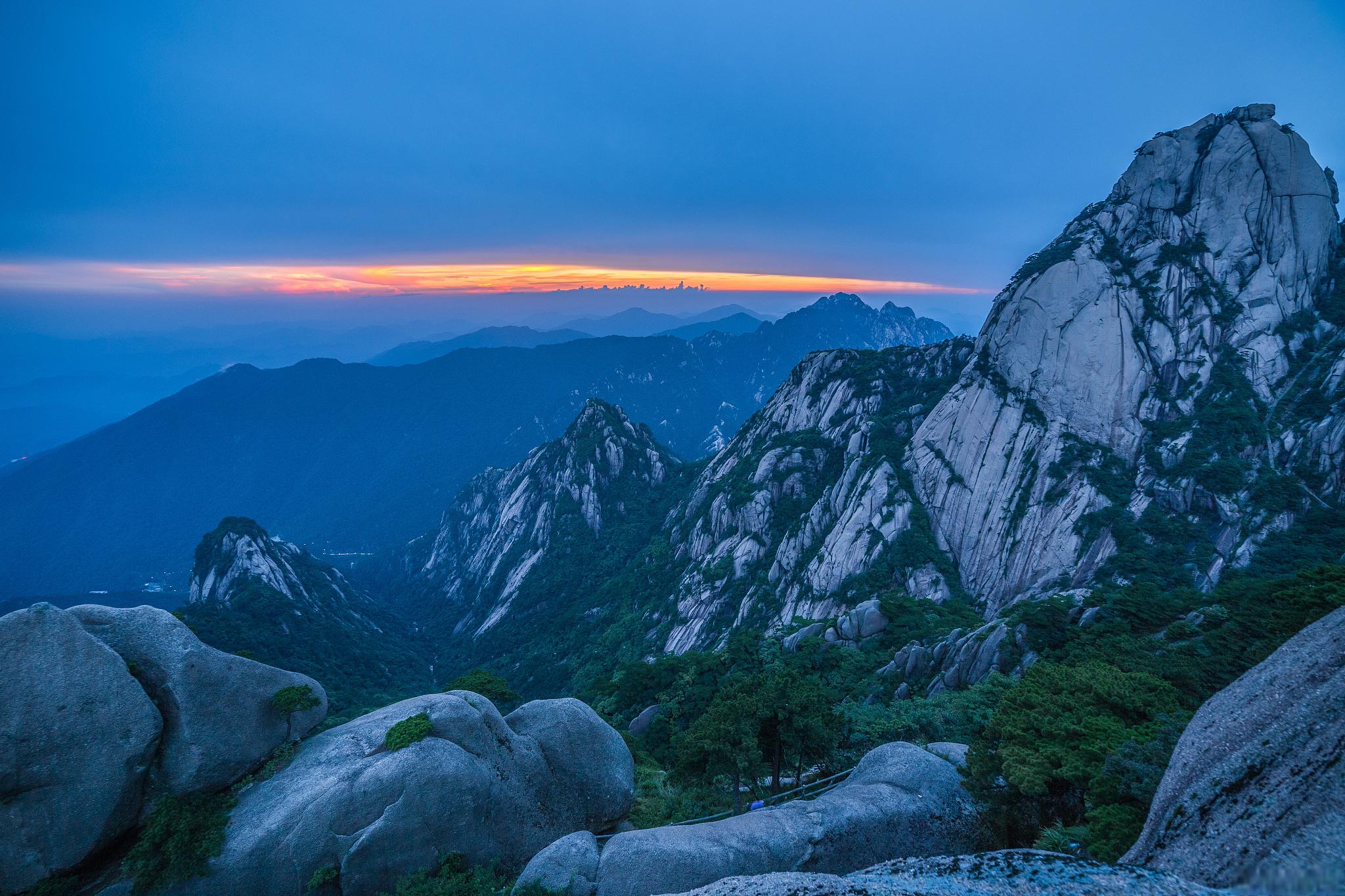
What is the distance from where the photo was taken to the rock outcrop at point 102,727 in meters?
17.0

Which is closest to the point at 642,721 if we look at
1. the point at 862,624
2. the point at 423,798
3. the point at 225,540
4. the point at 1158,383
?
the point at 862,624

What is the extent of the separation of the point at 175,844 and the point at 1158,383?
9026cm

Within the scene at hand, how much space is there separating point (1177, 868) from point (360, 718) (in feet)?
91.8

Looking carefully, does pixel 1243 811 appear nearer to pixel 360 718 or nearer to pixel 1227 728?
pixel 1227 728

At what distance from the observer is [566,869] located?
17109 millimetres

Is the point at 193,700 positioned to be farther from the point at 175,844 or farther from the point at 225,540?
the point at 225,540

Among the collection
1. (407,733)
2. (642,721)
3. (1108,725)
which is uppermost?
(1108,725)

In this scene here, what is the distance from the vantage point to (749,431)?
121 metres

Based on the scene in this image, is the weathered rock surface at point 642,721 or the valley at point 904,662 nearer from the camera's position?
the valley at point 904,662

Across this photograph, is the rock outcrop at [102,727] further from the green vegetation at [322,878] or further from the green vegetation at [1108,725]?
the green vegetation at [1108,725]

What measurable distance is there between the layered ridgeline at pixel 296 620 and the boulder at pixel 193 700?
3997 cm

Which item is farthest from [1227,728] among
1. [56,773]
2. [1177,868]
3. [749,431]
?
[749,431]

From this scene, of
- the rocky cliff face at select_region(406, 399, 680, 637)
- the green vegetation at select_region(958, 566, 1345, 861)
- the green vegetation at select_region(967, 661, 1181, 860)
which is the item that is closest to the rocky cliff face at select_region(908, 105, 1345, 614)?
the green vegetation at select_region(958, 566, 1345, 861)

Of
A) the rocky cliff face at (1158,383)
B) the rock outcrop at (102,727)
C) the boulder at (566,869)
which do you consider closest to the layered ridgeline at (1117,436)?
the rocky cliff face at (1158,383)
